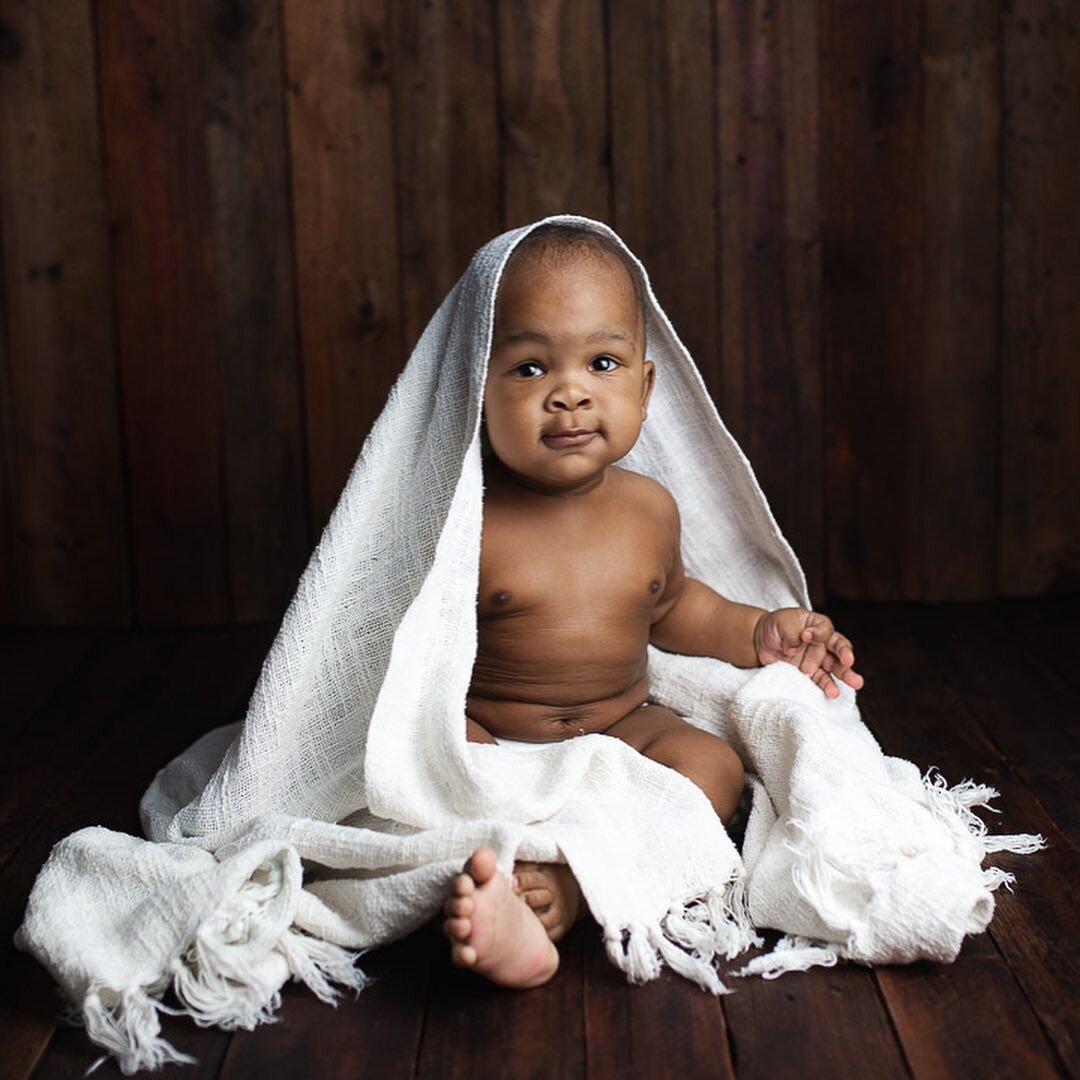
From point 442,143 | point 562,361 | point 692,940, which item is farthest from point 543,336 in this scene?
point 442,143

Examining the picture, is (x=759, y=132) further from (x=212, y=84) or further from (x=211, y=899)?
(x=211, y=899)

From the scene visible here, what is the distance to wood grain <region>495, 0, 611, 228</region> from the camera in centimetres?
240

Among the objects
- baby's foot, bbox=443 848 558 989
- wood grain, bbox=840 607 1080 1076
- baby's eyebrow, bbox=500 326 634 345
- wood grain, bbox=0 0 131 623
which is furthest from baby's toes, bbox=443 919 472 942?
wood grain, bbox=0 0 131 623

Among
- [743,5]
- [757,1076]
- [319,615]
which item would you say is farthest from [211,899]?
[743,5]

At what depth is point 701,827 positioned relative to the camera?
55.4 inches

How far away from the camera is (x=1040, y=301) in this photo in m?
2.46

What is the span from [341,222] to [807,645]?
1.13 meters

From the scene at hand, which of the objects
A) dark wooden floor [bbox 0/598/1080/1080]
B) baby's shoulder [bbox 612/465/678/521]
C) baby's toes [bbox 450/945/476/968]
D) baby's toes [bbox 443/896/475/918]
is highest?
baby's shoulder [bbox 612/465/678/521]

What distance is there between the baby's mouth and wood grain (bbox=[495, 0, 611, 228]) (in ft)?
3.17

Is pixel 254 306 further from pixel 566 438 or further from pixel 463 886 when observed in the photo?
pixel 463 886

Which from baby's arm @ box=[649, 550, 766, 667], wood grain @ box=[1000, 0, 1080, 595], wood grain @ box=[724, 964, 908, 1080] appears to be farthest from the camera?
wood grain @ box=[1000, 0, 1080, 595]

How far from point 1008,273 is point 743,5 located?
0.60m

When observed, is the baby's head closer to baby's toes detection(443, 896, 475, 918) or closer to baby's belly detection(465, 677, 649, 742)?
baby's belly detection(465, 677, 649, 742)

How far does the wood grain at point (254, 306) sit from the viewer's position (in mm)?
2402
